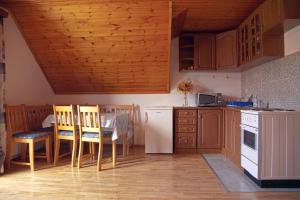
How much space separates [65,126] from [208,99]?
260 centimetres

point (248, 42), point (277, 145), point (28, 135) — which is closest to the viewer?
point (277, 145)

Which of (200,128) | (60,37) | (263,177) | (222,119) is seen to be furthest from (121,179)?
(60,37)

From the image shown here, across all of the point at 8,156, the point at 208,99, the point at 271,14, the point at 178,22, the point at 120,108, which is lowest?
the point at 8,156

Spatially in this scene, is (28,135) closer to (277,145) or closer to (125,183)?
(125,183)

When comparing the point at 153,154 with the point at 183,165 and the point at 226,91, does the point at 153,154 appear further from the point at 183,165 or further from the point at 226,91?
the point at 226,91

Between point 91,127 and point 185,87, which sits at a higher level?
point 185,87

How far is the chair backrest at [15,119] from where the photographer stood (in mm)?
3277

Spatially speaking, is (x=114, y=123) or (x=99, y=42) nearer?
(x=114, y=123)

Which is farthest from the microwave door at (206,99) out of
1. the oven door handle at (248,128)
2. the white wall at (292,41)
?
the white wall at (292,41)

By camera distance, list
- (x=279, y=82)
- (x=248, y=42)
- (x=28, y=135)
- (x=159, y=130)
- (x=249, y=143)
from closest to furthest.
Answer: (x=249, y=143), (x=279, y=82), (x=28, y=135), (x=248, y=42), (x=159, y=130)

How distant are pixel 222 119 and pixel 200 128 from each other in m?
0.42

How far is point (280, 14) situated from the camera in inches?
102

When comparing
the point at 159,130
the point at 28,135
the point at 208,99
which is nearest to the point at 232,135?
the point at 208,99

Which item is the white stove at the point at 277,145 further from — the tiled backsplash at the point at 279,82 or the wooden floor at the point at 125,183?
the tiled backsplash at the point at 279,82
